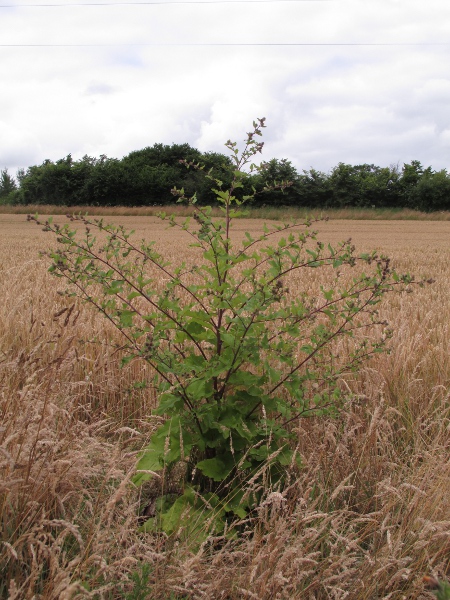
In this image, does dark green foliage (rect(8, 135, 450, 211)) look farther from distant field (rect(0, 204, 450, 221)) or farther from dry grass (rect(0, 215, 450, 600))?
dry grass (rect(0, 215, 450, 600))

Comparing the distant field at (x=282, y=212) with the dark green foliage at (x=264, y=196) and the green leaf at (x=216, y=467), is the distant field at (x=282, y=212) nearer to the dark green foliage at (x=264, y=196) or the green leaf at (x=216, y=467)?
the dark green foliage at (x=264, y=196)

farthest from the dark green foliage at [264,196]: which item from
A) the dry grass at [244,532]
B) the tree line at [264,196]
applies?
the dry grass at [244,532]

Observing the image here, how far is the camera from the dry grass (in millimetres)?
1551

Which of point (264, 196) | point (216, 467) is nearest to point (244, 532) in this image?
point (216, 467)

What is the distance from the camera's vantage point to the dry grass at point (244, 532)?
1.55 meters

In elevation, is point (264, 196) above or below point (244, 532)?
above

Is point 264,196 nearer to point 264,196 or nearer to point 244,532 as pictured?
point 264,196

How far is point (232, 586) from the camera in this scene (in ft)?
5.29

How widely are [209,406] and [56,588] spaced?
901 millimetres

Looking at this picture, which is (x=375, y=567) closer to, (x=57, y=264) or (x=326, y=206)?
(x=57, y=264)

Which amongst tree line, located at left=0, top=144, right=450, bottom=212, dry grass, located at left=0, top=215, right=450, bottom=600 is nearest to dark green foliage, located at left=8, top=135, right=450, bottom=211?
tree line, located at left=0, top=144, right=450, bottom=212

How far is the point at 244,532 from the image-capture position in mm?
1777

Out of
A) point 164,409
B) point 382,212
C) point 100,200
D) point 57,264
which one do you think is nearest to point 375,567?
point 164,409

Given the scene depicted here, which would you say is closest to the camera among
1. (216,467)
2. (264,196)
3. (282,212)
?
(216,467)
